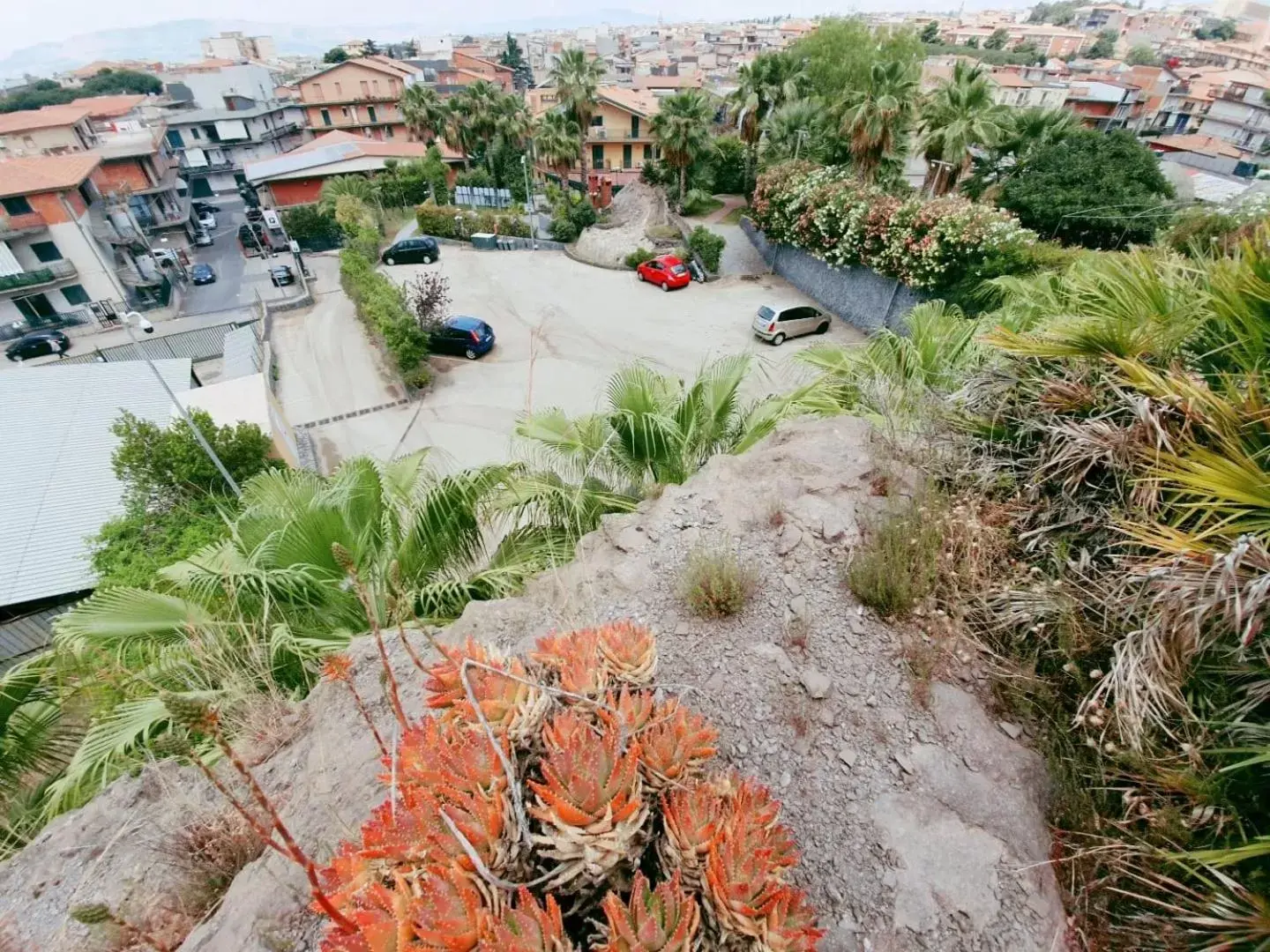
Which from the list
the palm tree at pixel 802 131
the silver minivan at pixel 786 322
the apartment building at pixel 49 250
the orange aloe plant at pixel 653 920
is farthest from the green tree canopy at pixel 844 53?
the apartment building at pixel 49 250

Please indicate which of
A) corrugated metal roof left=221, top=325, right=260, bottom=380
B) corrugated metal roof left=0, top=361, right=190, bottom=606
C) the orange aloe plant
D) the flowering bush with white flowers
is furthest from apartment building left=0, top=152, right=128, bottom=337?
the orange aloe plant

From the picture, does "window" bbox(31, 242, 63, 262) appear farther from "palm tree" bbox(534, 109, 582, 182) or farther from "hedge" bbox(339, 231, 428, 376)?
"palm tree" bbox(534, 109, 582, 182)

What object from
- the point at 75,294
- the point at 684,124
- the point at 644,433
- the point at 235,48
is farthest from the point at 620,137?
the point at 235,48

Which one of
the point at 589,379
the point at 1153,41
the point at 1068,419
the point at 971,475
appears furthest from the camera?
the point at 1153,41

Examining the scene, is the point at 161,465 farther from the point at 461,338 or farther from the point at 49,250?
the point at 49,250

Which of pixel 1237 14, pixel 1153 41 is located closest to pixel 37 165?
pixel 1153 41

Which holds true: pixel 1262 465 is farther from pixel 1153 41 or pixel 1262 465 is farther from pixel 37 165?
pixel 1153 41
